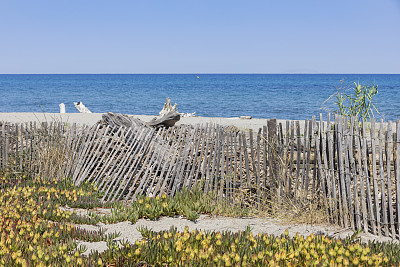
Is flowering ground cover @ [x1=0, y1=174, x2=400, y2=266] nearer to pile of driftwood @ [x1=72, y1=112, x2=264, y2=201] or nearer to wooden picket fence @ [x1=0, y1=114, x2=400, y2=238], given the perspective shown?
wooden picket fence @ [x1=0, y1=114, x2=400, y2=238]

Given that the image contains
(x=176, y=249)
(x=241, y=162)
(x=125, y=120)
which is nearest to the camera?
(x=176, y=249)

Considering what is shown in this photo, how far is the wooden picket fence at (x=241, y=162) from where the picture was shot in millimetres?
5227

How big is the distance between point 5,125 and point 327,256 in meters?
7.47

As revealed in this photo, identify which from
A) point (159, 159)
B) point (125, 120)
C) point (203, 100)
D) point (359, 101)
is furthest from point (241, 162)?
point (203, 100)

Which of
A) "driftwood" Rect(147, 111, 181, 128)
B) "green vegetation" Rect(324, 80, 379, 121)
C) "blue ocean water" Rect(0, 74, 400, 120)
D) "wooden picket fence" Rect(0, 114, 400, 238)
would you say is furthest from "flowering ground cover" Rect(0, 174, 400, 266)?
"green vegetation" Rect(324, 80, 379, 121)

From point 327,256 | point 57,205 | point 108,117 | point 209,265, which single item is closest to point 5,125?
point 108,117

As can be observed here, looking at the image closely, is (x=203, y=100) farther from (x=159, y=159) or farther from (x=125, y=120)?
(x=159, y=159)

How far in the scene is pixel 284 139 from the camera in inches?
238

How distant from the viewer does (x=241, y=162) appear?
6.30m

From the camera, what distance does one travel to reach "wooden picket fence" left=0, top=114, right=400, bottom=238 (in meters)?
5.23

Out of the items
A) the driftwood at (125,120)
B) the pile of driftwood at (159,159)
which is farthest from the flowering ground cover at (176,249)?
the driftwood at (125,120)

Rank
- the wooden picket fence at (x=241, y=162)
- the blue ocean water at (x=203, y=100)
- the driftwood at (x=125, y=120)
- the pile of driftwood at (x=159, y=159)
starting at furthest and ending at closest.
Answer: the blue ocean water at (x=203, y=100) → the driftwood at (x=125, y=120) → the pile of driftwood at (x=159, y=159) → the wooden picket fence at (x=241, y=162)

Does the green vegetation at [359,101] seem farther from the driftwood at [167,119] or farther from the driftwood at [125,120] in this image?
the driftwood at [125,120]

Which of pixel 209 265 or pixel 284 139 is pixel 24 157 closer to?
Answer: pixel 284 139
